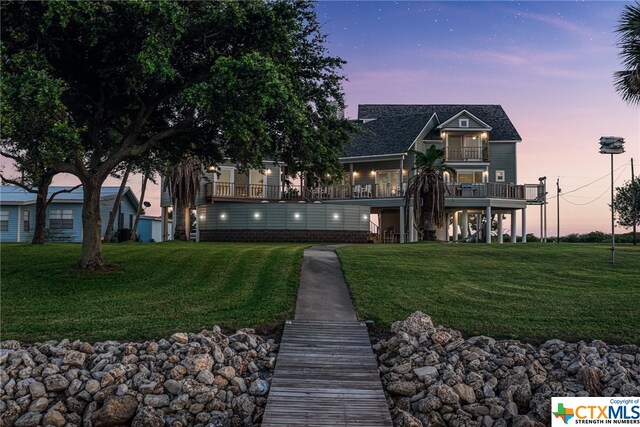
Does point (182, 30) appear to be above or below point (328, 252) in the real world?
above

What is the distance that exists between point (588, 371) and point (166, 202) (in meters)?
31.2

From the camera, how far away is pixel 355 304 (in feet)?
35.3

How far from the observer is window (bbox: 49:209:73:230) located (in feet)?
111

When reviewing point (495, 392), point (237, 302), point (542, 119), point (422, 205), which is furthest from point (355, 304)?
point (542, 119)

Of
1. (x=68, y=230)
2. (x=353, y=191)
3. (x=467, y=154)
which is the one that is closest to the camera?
(x=353, y=191)

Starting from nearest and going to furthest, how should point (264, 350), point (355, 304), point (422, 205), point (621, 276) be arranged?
point (264, 350)
point (355, 304)
point (621, 276)
point (422, 205)

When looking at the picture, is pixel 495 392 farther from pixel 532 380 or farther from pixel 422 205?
pixel 422 205

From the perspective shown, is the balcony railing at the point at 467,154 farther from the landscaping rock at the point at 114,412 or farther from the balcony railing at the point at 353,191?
the landscaping rock at the point at 114,412

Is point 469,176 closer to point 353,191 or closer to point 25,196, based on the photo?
point 353,191

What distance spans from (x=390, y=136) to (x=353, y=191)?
5.12 m

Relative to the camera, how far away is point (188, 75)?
13.9 metres

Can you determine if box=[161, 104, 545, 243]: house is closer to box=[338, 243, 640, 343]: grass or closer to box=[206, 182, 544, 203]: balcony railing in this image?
box=[206, 182, 544, 203]: balcony railing

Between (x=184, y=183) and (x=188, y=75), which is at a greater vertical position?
(x=188, y=75)

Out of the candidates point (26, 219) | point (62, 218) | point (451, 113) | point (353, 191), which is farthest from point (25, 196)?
point (451, 113)
